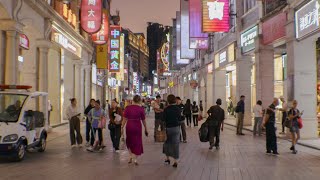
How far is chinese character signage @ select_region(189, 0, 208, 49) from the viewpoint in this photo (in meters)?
34.7

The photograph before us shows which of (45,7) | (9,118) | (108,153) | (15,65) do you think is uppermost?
(45,7)

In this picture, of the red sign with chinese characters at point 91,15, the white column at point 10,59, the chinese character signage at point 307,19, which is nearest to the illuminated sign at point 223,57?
the red sign with chinese characters at point 91,15

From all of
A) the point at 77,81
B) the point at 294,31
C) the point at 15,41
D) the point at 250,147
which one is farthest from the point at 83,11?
the point at 250,147

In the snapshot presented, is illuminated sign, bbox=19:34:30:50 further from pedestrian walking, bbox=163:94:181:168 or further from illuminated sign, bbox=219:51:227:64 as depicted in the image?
illuminated sign, bbox=219:51:227:64

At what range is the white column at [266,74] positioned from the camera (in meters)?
22.5

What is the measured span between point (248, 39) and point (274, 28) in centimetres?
437

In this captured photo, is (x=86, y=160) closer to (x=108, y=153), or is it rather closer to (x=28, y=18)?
(x=108, y=153)

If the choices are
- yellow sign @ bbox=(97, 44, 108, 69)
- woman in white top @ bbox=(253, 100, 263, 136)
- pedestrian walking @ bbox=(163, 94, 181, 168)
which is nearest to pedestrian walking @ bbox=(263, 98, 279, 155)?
pedestrian walking @ bbox=(163, 94, 181, 168)

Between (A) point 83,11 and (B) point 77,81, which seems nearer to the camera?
(A) point 83,11

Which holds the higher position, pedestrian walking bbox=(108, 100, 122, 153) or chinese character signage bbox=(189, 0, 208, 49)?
chinese character signage bbox=(189, 0, 208, 49)

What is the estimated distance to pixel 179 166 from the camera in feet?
35.7

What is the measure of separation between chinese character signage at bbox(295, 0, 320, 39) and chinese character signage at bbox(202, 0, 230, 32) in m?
8.24

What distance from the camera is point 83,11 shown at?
93.2 ft

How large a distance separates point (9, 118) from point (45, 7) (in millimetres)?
10270
